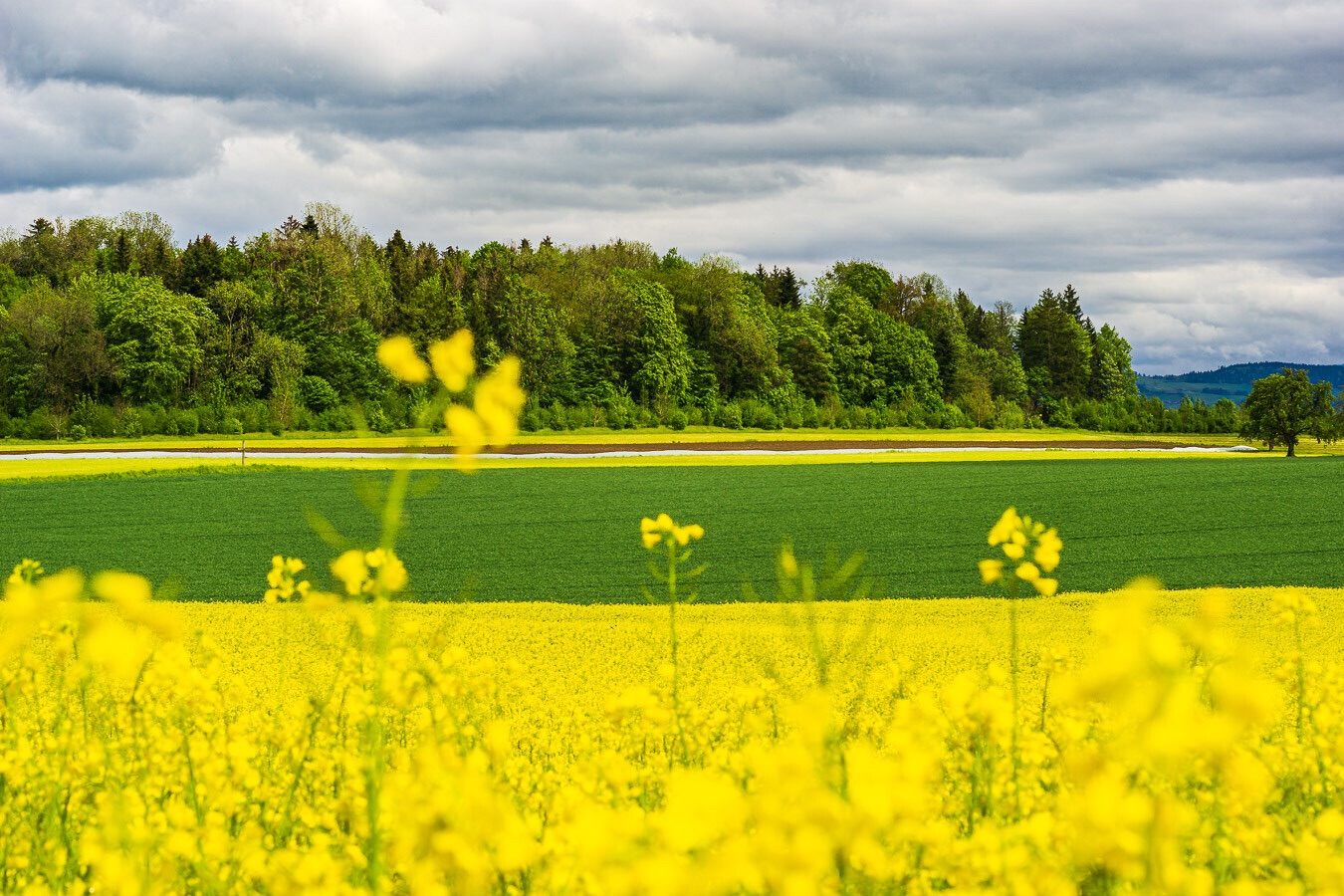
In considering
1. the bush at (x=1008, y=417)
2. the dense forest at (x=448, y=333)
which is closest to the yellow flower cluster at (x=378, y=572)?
the dense forest at (x=448, y=333)

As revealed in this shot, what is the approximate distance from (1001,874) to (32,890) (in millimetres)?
1965

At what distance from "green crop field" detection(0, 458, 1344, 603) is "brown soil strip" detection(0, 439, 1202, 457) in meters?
10.2

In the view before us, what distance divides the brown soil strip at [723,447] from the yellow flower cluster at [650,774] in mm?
35195

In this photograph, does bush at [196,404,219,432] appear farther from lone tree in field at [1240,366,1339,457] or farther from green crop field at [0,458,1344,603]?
lone tree in field at [1240,366,1339,457]

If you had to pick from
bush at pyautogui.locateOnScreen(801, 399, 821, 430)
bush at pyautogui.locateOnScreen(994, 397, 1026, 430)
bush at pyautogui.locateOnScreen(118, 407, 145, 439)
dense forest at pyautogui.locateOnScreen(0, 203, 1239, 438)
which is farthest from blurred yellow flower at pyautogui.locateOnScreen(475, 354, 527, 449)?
bush at pyautogui.locateOnScreen(994, 397, 1026, 430)

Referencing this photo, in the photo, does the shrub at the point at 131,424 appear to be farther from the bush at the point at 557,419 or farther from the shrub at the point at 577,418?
the shrub at the point at 577,418

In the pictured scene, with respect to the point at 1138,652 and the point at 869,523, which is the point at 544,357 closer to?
the point at 869,523

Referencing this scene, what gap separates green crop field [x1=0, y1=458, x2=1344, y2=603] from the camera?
1703 cm

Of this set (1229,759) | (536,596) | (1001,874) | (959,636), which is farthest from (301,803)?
(536,596)

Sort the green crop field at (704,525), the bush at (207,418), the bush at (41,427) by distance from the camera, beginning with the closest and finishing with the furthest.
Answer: the green crop field at (704,525) < the bush at (41,427) < the bush at (207,418)

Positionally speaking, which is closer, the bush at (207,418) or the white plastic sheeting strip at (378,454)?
the white plastic sheeting strip at (378,454)

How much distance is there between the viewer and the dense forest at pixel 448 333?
57.8 meters

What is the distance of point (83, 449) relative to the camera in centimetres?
4525

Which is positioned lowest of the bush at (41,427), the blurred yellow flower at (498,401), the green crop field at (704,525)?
the green crop field at (704,525)
